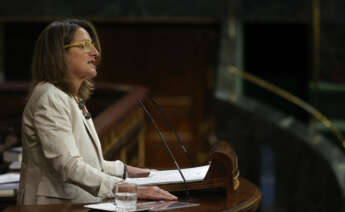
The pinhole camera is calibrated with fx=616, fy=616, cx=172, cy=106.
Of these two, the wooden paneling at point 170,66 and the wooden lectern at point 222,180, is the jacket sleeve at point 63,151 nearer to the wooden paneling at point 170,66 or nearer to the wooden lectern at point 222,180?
the wooden lectern at point 222,180

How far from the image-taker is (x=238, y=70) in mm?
7746

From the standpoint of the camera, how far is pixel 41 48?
216 centimetres

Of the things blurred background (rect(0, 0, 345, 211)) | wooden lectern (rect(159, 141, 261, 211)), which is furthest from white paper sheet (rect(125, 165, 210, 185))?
blurred background (rect(0, 0, 345, 211))

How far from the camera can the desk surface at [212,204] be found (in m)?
1.88

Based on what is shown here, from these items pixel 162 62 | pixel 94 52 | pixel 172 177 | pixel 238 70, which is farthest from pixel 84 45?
pixel 162 62

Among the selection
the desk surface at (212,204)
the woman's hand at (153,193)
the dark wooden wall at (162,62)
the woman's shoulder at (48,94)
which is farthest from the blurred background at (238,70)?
the woman's shoulder at (48,94)

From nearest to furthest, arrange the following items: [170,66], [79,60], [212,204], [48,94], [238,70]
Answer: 1. [212,204]
2. [48,94]
3. [79,60]
4. [238,70]
5. [170,66]

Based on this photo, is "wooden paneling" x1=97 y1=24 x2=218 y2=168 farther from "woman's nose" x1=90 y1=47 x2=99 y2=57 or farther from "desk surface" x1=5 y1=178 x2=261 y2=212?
"desk surface" x1=5 y1=178 x2=261 y2=212

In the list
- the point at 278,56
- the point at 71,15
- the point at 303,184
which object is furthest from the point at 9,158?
the point at 278,56

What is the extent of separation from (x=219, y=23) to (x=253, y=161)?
6.31 feet

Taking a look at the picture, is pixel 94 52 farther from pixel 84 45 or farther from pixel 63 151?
pixel 63 151

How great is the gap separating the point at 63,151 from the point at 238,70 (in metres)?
5.91

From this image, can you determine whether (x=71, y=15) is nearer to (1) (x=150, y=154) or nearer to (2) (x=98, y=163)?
(1) (x=150, y=154)

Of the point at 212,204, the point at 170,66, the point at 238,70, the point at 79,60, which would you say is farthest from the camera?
the point at 170,66
